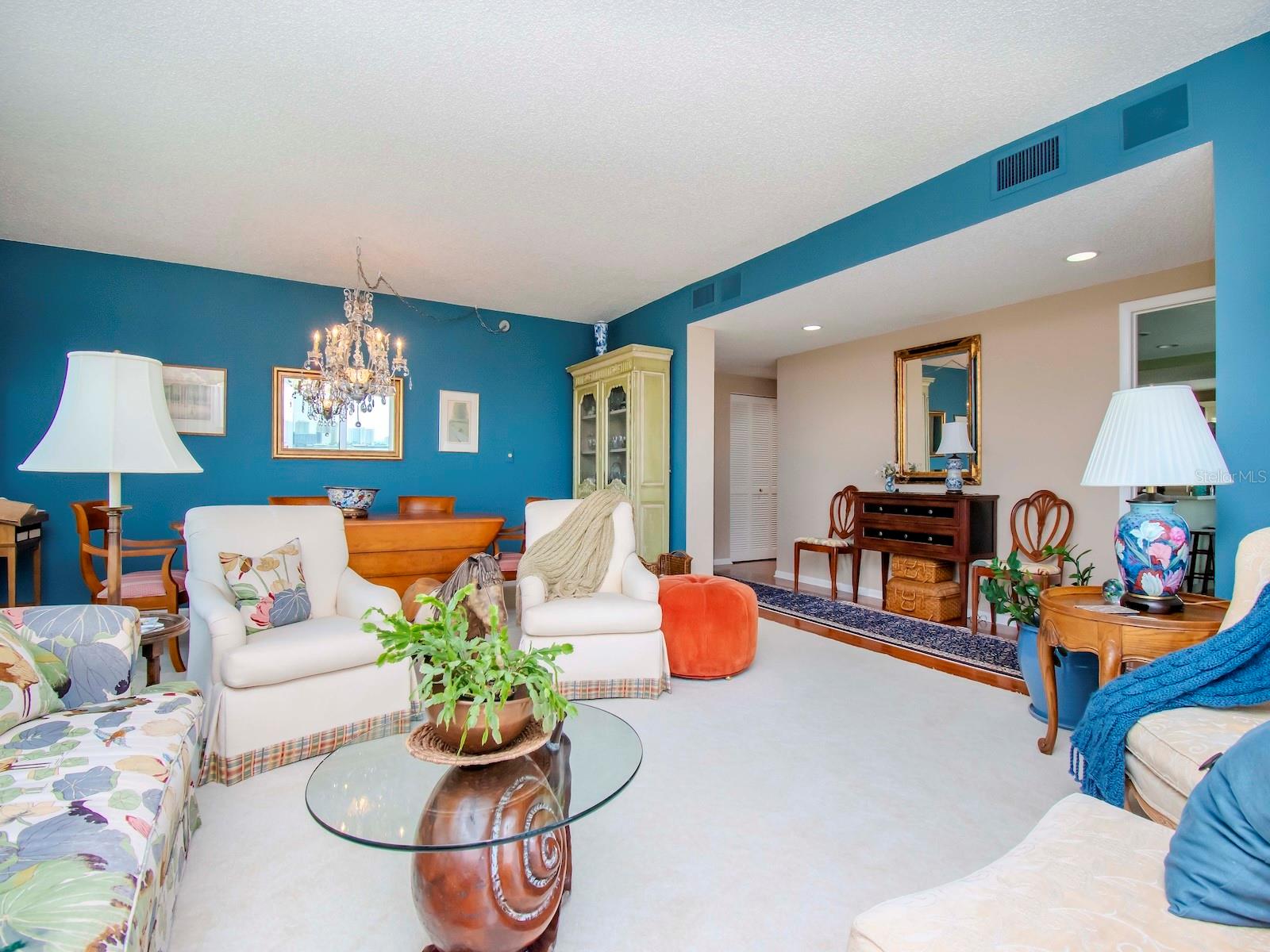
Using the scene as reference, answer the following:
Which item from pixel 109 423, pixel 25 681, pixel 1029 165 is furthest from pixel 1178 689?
pixel 109 423

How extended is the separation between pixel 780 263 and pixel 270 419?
13.0 ft

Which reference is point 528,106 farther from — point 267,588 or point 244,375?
point 244,375

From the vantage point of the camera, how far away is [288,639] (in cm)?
239

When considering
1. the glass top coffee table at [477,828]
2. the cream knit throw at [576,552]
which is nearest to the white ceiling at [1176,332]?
the cream knit throw at [576,552]

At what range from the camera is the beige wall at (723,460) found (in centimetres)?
750

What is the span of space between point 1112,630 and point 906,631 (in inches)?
96.0

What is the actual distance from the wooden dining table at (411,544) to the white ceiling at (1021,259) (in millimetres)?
2385

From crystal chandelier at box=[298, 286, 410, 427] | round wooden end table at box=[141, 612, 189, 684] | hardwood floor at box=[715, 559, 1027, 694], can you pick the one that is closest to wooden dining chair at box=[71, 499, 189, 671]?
round wooden end table at box=[141, 612, 189, 684]

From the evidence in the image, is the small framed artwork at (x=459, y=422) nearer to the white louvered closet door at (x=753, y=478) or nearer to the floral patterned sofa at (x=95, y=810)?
the white louvered closet door at (x=753, y=478)

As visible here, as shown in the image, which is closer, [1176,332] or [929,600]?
[1176,332]

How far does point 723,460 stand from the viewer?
7.57 m

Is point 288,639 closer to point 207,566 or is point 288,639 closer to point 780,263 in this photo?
point 207,566

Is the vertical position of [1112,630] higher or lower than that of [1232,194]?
lower

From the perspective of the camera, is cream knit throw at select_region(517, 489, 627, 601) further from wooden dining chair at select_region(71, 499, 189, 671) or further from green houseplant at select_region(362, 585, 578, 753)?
green houseplant at select_region(362, 585, 578, 753)
